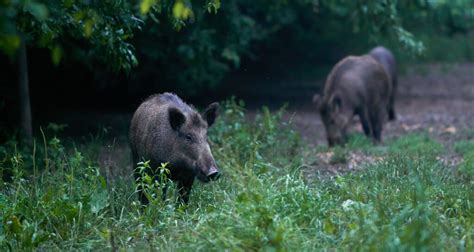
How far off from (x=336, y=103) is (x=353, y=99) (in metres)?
0.30

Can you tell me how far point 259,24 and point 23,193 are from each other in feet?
39.5

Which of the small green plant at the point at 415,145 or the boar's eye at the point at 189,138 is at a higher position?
the boar's eye at the point at 189,138

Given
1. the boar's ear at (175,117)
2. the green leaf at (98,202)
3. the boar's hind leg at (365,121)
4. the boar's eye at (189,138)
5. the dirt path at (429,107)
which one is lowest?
the dirt path at (429,107)

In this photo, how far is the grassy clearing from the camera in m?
6.11

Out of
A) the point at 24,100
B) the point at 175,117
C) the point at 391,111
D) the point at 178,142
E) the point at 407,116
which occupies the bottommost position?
the point at 407,116

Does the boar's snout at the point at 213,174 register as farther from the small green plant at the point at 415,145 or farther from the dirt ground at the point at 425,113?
the small green plant at the point at 415,145

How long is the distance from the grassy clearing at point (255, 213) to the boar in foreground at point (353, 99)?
5.08 meters

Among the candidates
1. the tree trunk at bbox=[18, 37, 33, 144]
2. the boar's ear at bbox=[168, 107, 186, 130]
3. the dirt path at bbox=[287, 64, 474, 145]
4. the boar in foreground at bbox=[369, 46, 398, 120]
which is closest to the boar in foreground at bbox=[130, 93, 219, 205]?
the boar's ear at bbox=[168, 107, 186, 130]

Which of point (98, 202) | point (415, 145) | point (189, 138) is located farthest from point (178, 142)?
point (415, 145)

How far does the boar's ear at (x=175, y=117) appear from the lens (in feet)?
27.3

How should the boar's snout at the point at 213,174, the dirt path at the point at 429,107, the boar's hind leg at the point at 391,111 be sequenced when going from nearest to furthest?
the boar's snout at the point at 213,174
the dirt path at the point at 429,107
the boar's hind leg at the point at 391,111

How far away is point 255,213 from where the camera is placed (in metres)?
6.40

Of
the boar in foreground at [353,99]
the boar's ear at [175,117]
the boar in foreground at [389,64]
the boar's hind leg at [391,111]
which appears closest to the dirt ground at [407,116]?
the boar's hind leg at [391,111]

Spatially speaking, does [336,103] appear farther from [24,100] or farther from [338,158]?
[24,100]
